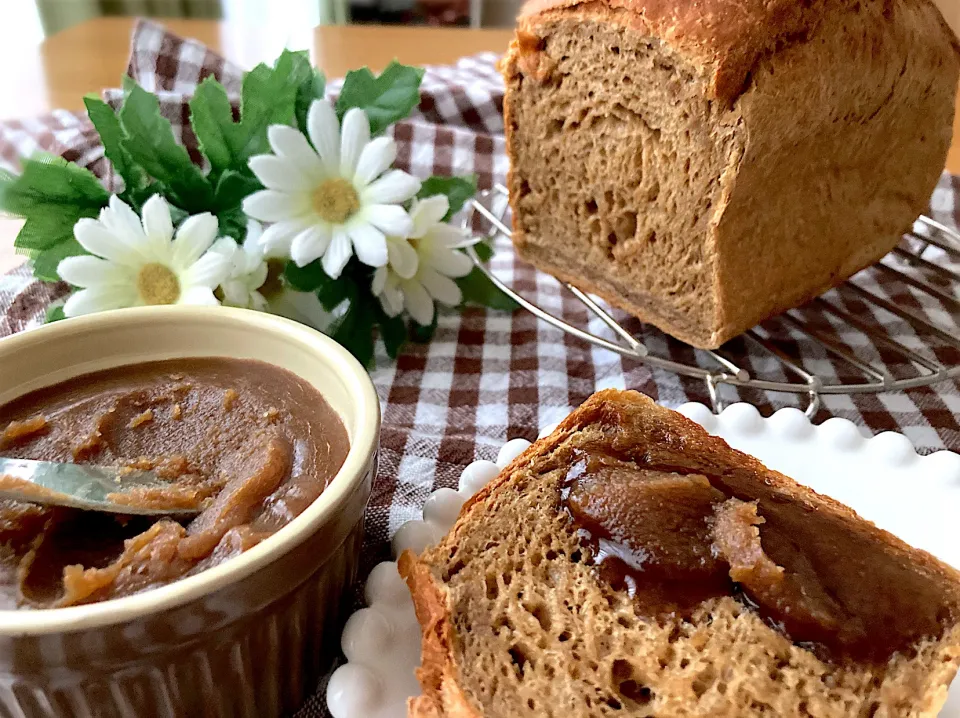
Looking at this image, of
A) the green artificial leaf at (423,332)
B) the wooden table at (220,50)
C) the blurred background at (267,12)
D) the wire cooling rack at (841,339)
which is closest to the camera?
the wire cooling rack at (841,339)

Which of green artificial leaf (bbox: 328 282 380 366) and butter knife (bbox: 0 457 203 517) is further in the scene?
green artificial leaf (bbox: 328 282 380 366)

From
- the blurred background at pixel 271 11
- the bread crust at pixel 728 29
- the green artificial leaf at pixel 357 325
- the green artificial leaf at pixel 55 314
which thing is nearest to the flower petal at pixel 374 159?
the green artificial leaf at pixel 357 325

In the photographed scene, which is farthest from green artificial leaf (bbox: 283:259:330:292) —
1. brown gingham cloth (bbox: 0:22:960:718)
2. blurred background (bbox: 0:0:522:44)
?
blurred background (bbox: 0:0:522:44)

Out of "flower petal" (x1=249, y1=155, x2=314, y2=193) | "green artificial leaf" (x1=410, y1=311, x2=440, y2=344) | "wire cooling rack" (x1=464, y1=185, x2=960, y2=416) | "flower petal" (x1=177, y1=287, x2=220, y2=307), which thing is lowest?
"green artificial leaf" (x1=410, y1=311, x2=440, y2=344)

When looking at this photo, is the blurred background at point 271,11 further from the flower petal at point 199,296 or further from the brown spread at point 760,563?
the brown spread at point 760,563

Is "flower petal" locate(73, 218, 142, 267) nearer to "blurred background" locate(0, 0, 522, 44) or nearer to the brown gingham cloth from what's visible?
the brown gingham cloth

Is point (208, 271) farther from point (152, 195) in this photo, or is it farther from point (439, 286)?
point (439, 286)

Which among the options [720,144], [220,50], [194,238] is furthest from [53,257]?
[220,50]
